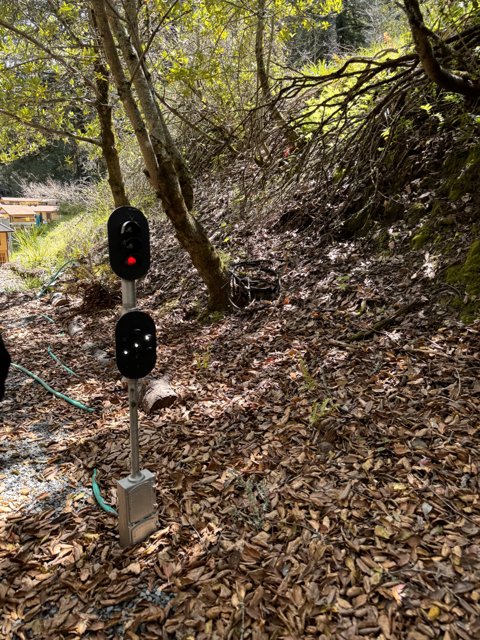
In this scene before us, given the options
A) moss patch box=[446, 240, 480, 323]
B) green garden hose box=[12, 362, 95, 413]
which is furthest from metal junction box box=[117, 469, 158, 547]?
moss patch box=[446, 240, 480, 323]

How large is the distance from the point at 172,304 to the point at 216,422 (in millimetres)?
3090

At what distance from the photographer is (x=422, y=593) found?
1.87m

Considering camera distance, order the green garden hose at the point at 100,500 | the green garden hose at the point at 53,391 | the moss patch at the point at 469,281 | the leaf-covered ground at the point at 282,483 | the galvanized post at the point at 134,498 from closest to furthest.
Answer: the leaf-covered ground at the point at 282,483 < the galvanized post at the point at 134,498 < the green garden hose at the point at 100,500 < the moss patch at the point at 469,281 < the green garden hose at the point at 53,391

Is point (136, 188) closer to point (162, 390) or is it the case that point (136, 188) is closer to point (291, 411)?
point (162, 390)

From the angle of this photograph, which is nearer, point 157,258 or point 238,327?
point 238,327

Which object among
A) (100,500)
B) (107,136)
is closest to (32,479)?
(100,500)

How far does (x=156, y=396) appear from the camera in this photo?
12.7 ft

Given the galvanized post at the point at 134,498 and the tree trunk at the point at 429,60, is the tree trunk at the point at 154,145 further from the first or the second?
the galvanized post at the point at 134,498

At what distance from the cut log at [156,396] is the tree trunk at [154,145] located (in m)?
1.74

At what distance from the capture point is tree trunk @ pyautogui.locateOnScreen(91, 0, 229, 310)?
4.47m

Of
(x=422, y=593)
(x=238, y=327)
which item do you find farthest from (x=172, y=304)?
(x=422, y=593)

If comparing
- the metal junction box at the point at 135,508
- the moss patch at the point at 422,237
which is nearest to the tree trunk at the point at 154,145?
the moss patch at the point at 422,237

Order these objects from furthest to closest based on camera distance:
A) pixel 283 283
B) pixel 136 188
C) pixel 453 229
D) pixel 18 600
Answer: pixel 136 188, pixel 283 283, pixel 453 229, pixel 18 600

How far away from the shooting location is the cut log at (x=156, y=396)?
12.6 ft
